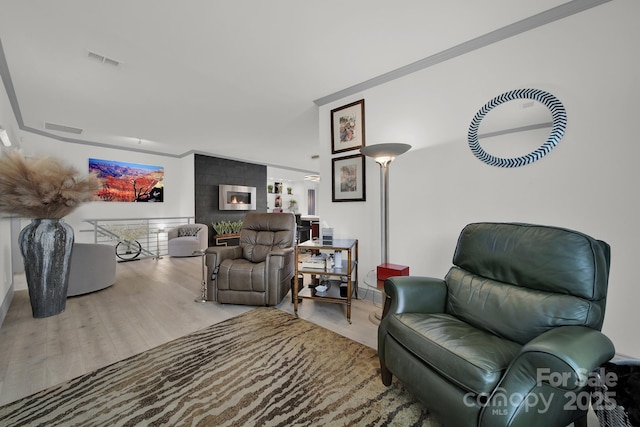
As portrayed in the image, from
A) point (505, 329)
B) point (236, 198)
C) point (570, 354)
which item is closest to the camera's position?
point (570, 354)

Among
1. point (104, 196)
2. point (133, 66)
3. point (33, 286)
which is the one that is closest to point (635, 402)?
point (133, 66)

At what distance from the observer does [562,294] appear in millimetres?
1230

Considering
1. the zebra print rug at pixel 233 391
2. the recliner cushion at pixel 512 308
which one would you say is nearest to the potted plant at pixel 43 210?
the zebra print rug at pixel 233 391

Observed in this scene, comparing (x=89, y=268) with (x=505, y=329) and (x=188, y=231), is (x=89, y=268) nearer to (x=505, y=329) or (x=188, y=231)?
(x=188, y=231)


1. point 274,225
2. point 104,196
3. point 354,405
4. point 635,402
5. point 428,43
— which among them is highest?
point 428,43

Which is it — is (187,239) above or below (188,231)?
below

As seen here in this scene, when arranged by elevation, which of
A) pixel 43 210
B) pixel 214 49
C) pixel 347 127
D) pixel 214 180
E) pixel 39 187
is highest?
pixel 214 49

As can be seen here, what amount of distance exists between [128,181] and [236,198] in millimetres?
2456

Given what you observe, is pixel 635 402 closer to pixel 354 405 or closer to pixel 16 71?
pixel 354 405

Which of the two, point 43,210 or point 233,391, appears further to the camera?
point 43,210

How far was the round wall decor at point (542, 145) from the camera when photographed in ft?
5.92

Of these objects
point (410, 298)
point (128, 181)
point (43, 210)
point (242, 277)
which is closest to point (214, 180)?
point (128, 181)

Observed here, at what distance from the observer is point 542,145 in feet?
6.13

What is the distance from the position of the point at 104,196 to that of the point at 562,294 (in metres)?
7.18
